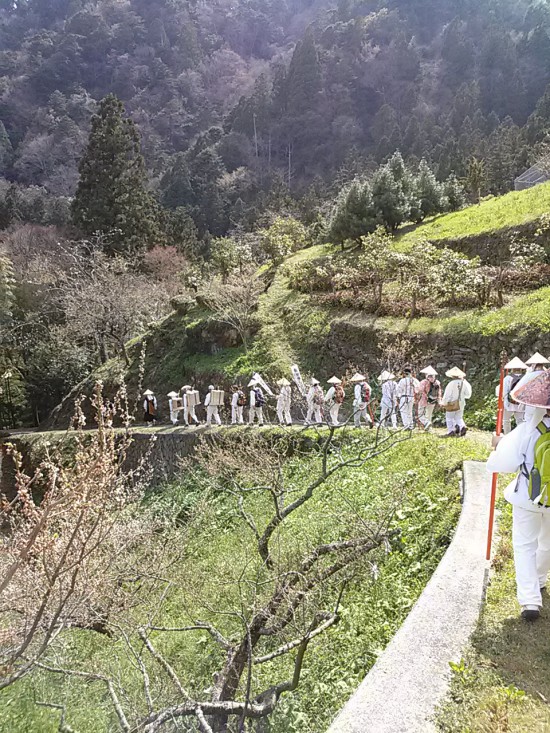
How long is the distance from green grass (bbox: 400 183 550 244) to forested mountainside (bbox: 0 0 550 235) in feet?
49.3

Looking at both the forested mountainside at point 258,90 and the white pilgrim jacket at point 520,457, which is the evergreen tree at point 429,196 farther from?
the white pilgrim jacket at point 520,457

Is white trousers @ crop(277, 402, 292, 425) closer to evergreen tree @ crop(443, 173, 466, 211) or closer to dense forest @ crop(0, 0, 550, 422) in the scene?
dense forest @ crop(0, 0, 550, 422)

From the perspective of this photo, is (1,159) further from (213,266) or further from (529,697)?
(529,697)

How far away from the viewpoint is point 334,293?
1792 centimetres

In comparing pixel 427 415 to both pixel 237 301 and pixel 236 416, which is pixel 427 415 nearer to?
pixel 236 416

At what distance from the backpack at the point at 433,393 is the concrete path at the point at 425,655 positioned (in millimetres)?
6688

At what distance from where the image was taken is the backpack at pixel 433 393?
11.5m

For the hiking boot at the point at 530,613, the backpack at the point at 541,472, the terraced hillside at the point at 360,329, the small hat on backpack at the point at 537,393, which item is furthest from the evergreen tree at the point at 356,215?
the hiking boot at the point at 530,613

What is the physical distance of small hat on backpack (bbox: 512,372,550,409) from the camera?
3.39m

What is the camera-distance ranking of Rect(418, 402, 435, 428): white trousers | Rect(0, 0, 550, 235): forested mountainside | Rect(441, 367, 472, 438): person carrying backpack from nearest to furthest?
Rect(441, 367, 472, 438): person carrying backpack, Rect(418, 402, 435, 428): white trousers, Rect(0, 0, 550, 235): forested mountainside

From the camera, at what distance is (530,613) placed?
360cm

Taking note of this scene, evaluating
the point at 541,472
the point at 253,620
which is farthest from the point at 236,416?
the point at 541,472

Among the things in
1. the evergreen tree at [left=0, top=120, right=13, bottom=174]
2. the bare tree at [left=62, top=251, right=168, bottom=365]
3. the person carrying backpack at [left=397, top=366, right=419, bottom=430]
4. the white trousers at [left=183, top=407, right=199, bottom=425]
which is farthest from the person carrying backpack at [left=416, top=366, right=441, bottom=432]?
the evergreen tree at [left=0, top=120, right=13, bottom=174]

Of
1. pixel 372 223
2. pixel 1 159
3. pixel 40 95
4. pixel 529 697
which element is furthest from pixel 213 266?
pixel 40 95
